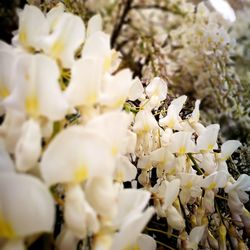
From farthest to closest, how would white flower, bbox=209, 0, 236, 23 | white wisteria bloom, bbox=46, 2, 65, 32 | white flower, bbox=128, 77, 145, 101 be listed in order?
1. white flower, bbox=209, 0, 236, 23
2. white flower, bbox=128, 77, 145, 101
3. white wisteria bloom, bbox=46, 2, 65, 32

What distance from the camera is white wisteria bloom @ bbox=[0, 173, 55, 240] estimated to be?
0.92 ft

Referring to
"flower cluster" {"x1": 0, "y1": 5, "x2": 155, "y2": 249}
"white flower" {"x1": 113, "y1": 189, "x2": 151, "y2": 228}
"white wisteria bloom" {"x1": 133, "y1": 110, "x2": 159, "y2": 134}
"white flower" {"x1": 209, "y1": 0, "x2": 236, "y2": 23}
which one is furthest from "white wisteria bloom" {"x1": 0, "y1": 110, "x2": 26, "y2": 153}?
"white flower" {"x1": 209, "y1": 0, "x2": 236, "y2": 23}

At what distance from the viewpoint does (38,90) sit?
1.07ft

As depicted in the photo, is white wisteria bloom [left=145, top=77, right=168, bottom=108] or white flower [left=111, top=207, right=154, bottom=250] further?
white wisteria bloom [left=145, top=77, right=168, bottom=108]

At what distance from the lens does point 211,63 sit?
53.3 inches

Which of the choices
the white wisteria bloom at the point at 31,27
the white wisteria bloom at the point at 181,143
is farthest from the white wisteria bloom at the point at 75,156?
the white wisteria bloom at the point at 181,143

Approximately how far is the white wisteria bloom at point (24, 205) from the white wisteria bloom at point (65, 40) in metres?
0.12

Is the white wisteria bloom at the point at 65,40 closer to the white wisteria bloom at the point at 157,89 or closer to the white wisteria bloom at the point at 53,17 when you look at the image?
the white wisteria bloom at the point at 53,17

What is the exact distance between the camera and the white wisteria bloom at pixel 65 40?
0.36 metres

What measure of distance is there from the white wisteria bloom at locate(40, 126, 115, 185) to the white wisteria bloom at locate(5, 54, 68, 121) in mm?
29

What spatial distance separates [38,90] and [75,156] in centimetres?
6

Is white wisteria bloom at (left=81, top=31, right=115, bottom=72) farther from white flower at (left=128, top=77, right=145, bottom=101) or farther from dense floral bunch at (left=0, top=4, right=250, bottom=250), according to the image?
white flower at (left=128, top=77, right=145, bottom=101)

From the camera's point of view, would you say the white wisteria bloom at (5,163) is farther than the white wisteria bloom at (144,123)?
No

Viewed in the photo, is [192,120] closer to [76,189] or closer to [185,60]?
[76,189]
